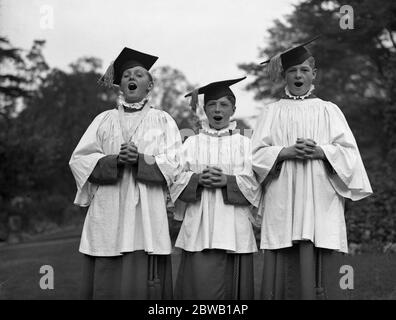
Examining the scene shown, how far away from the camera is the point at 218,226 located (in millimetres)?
5832

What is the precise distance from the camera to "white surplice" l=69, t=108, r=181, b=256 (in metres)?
5.78

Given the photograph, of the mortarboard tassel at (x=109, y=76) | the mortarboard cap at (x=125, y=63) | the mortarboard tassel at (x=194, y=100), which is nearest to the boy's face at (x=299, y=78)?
the mortarboard tassel at (x=194, y=100)

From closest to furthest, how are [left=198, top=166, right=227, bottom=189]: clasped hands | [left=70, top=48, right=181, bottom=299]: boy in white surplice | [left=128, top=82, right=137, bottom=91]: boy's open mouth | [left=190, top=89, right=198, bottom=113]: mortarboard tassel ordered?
[left=70, top=48, right=181, bottom=299]: boy in white surplice
[left=198, top=166, right=227, bottom=189]: clasped hands
[left=128, top=82, right=137, bottom=91]: boy's open mouth
[left=190, top=89, right=198, bottom=113]: mortarboard tassel

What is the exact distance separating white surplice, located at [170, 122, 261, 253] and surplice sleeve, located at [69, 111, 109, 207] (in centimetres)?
85

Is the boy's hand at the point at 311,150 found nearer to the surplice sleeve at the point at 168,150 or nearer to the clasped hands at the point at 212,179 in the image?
the clasped hands at the point at 212,179

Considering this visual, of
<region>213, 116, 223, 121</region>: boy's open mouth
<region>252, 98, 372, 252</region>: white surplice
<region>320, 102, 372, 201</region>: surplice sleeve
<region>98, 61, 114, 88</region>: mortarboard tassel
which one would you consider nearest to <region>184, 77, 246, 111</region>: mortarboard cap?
<region>213, 116, 223, 121</region>: boy's open mouth

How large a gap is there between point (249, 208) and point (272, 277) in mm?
780

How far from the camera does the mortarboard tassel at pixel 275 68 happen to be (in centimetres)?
595

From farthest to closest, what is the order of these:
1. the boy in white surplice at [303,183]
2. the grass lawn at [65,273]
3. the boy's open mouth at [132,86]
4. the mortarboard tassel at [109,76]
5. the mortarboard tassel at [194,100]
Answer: the grass lawn at [65,273] → the mortarboard tassel at [194,100] → the mortarboard tassel at [109,76] → the boy's open mouth at [132,86] → the boy in white surplice at [303,183]

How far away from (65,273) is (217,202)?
14.5ft

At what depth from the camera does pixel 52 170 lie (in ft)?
55.6

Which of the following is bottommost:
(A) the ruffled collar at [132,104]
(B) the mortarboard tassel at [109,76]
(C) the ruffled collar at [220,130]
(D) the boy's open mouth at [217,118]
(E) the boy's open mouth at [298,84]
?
(C) the ruffled collar at [220,130]

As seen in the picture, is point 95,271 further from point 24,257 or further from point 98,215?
point 24,257

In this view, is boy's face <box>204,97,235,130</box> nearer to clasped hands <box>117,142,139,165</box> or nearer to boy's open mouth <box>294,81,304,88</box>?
boy's open mouth <box>294,81,304,88</box>
